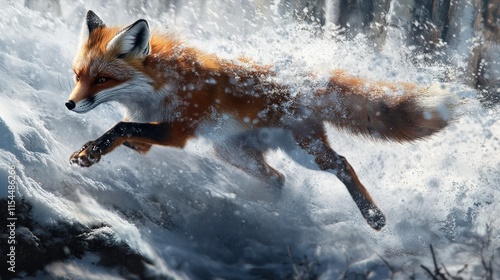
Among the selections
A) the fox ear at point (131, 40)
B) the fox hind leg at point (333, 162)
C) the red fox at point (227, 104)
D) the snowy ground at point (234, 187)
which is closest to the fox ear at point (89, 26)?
the red fox at point (227, 104)

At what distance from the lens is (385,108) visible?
7.91ft

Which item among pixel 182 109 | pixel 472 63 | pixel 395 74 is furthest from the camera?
pixel 472 63

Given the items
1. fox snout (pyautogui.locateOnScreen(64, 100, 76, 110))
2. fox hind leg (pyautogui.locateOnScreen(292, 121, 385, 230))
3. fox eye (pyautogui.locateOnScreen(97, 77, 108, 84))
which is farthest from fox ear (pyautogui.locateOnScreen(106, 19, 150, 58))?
fox hind leg (pyautogui.locateOnScreen(292, 121, 385, 230))

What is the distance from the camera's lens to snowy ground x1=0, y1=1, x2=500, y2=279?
2.23 meters

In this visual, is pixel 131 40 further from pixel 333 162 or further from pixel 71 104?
pixel 333 162

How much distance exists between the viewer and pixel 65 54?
2.55 m

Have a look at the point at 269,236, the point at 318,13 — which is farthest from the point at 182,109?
the point at 318,13

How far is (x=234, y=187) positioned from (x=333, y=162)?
473mm

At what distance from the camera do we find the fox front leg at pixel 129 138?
6.73ft

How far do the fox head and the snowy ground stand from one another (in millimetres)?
296

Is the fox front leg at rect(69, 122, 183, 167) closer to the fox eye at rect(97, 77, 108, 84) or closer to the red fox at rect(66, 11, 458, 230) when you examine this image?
the red fox at rect(66, 11, 458, 230)

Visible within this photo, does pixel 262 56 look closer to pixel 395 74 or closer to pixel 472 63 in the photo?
pixel 395 74

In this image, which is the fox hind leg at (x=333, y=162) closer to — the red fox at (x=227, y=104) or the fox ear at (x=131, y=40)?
the red fox at (x=227, y=104)

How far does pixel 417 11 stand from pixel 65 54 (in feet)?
7.33
